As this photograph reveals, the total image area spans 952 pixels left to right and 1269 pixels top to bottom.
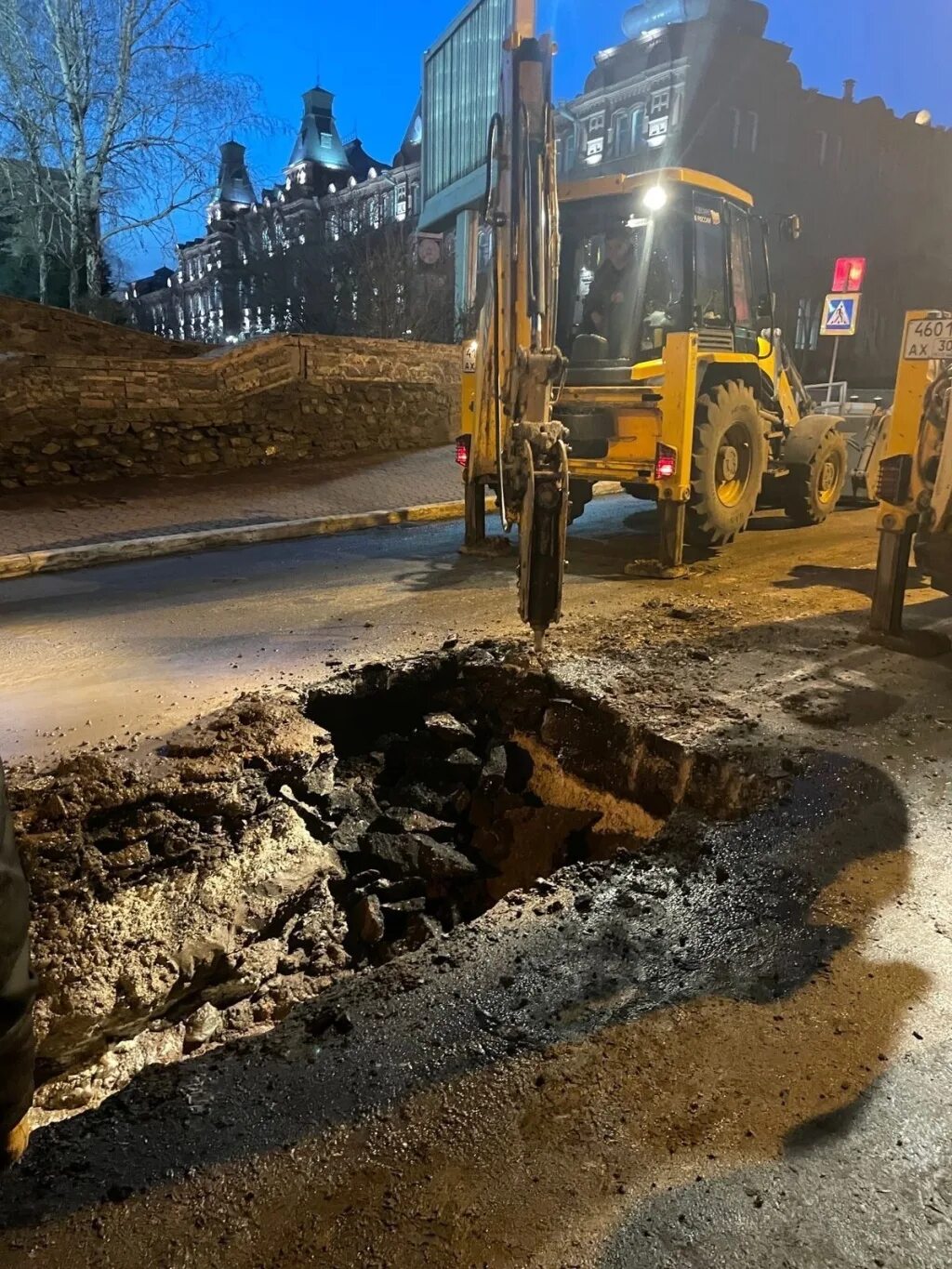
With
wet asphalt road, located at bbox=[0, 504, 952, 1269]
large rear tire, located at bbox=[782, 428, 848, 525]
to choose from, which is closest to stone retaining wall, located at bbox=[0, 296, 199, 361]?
large rear tire, located at bbox=[782, 428, 848, 525]

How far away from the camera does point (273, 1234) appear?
1.80 metres

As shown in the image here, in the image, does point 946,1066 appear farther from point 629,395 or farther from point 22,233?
point 22,233

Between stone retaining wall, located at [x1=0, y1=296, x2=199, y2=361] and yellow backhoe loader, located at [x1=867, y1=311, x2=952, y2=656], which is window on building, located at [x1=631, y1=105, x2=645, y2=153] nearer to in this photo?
stone retaining wall, located at [x1=0, y1=296, x2=199, y2=361]

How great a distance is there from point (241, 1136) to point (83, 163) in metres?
21.8

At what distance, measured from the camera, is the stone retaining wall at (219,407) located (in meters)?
12.0

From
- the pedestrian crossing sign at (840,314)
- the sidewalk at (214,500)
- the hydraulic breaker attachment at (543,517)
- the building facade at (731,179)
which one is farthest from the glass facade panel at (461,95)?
the hydraulic breaker attachment at (543,517)

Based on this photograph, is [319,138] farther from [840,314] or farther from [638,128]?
[840,314]

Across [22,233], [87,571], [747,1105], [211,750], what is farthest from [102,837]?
[22,233]

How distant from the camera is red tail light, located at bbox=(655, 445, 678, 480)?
24.8 ft

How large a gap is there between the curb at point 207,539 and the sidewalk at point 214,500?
0.66ft

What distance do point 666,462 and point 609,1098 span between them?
625 centimetres

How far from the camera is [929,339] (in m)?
4.95

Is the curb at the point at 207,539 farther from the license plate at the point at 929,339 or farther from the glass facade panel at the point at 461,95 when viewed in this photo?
the glass facade panel at the point at 461,95

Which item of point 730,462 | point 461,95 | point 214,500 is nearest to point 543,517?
point 730,462
